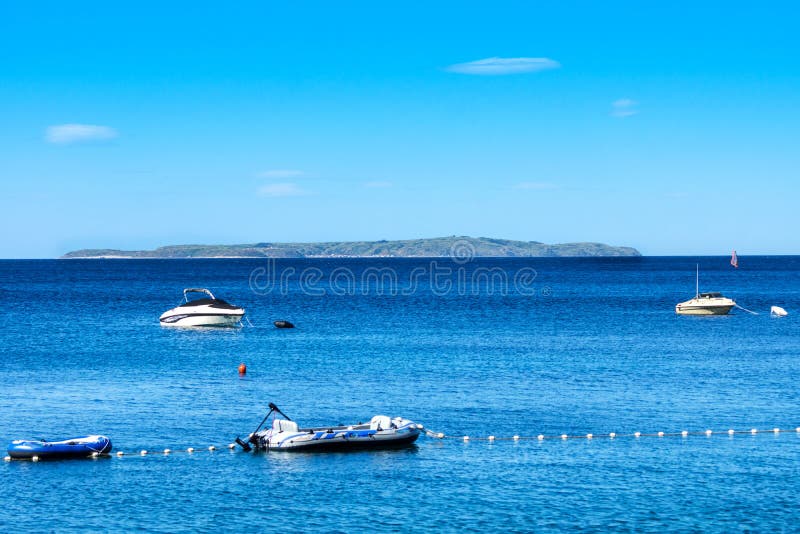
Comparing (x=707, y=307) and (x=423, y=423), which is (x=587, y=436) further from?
(x=707, y=307)

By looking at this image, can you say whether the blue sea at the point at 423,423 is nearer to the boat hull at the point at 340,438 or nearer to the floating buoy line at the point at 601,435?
the floating buoy line at the point at 601,435

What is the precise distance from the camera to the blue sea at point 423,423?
47406 millimetres

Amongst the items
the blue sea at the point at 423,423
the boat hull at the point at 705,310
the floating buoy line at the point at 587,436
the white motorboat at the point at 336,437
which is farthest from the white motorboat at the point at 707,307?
the white motorboat at the point at 336,437

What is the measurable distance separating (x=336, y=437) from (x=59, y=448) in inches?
655

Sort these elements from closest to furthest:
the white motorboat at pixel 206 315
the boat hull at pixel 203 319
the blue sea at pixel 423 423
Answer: the blue sea at pixel 423 423
the white motorboat at pixel 206 315
the boat hull at pixel 203 319

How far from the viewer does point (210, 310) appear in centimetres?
13950

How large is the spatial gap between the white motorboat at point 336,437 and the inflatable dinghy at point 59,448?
27.4ft

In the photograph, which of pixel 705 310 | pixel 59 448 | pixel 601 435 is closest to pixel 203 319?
pixel 705 310

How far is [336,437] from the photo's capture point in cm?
6053

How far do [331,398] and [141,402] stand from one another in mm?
14778

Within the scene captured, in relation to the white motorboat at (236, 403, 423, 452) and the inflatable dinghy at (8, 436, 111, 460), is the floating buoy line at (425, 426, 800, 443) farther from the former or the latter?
the inflatable dinghy at (8, 436, 111, 460)

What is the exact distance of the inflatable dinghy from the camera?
186 ft

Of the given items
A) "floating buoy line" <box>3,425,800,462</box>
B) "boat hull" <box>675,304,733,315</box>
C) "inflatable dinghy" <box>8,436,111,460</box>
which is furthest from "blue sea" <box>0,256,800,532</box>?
"boat hull" <box>675,304,733,315</box>

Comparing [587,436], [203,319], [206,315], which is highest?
[206,315]
